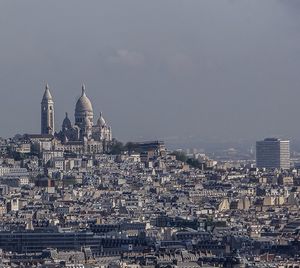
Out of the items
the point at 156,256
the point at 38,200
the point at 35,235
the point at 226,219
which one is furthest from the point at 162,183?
the point at 156,256

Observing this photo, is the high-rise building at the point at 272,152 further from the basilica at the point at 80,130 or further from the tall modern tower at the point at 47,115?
→ the tall modern tower at the point at 47,115

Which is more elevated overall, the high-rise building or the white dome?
the white dome

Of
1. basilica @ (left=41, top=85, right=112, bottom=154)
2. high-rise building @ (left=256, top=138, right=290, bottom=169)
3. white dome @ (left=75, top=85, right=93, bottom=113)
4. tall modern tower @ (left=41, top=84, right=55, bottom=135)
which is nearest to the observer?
basilica @ (left=41, top=85, right=112, bottom=154)

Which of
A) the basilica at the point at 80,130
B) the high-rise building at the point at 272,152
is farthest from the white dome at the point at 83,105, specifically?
the high-rise building at the point at 272,152

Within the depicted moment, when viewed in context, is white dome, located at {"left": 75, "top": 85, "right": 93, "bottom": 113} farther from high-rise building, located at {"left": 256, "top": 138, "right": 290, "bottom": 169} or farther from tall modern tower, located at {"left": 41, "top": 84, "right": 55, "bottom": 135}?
high-rise building, located at {"left": 256, "top": 138, "right": 290, "bottom": 169}

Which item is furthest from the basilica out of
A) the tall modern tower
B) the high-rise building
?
the high-rise building

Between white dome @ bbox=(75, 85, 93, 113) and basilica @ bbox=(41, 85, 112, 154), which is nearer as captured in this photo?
basilica @ bbox=(41, 85, 112, 154)

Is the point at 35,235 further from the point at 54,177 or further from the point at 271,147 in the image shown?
the point at 271,147
